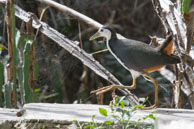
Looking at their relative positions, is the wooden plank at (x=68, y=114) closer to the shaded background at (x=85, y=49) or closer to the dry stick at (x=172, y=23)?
the dry stick at (x=172, y=23)

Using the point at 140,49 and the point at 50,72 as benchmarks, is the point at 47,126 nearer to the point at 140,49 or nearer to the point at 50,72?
the point at 140,49

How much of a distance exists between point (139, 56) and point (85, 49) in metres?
3.17

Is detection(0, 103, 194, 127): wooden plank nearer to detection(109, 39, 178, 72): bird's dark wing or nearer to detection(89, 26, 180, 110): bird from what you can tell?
detection(89, 26, 180, 110): bird

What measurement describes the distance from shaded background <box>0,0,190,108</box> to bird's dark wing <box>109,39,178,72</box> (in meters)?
1.31

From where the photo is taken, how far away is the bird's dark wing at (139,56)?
130 inches

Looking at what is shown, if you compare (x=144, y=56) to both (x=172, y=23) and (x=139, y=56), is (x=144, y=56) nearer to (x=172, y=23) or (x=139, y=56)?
(x=139, y=56)

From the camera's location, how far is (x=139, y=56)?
3359 millimetres

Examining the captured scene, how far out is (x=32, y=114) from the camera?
9.84 feet

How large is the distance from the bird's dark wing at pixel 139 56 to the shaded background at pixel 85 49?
1.31m

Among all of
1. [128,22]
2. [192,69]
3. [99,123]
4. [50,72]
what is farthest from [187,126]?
[128,22]

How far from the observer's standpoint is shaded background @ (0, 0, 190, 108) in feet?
18.0

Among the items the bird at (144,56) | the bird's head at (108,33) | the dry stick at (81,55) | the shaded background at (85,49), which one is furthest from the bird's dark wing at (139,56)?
the shaded background at (85,49)

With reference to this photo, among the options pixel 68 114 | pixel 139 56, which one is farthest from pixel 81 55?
pixel 68 114

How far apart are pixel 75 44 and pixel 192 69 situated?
116 centimetres
